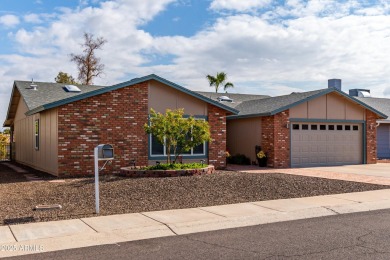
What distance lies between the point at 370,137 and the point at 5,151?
25227 millimetres

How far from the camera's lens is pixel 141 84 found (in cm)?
1781

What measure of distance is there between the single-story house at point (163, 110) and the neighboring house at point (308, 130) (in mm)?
49

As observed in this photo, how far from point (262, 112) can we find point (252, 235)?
14.2 metres

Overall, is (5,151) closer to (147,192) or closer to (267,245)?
(147,192)

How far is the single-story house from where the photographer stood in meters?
16.6

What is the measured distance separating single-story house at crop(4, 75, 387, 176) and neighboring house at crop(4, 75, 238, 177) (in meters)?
0.04

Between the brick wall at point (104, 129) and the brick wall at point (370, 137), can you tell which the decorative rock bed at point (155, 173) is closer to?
the brick wall at point (104, 129)

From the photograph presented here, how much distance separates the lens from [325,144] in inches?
889

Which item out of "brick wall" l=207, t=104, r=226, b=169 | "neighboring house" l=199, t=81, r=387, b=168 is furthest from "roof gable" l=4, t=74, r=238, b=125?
"neighboring house" l=199, t=81, r=387, b=168

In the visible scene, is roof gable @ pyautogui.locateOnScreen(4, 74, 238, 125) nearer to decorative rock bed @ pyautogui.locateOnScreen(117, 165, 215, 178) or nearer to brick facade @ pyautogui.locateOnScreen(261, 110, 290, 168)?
brick facade @ pyautogui.locateOnScreen(261, 110, 290, 168)

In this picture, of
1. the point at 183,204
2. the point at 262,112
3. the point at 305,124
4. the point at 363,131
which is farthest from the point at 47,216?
the point at 363,131

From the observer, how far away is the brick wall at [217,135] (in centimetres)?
1928

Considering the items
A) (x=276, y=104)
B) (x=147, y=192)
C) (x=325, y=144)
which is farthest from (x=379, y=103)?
(x=147, y=192)

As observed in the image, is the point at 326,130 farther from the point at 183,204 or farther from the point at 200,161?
the point at 183,204
